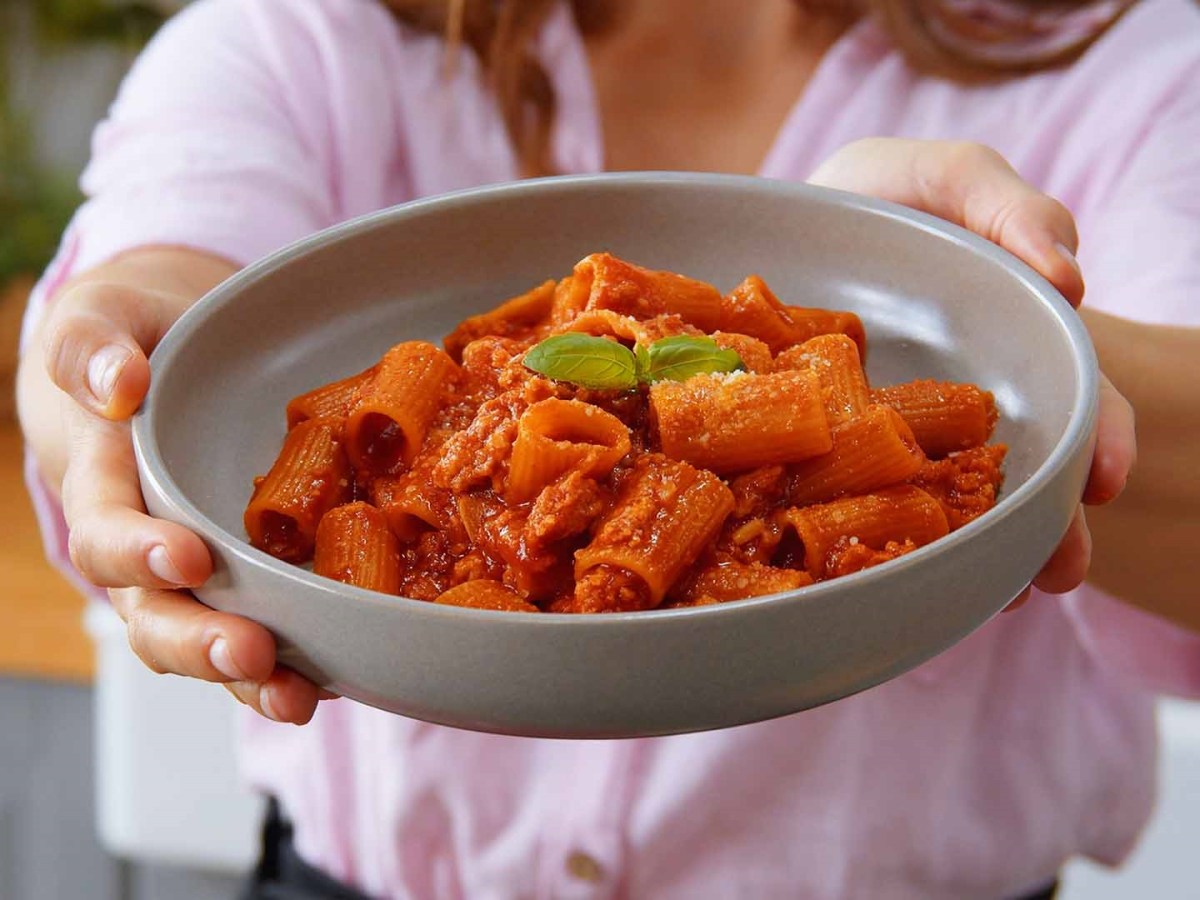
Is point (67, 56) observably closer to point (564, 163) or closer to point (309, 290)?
point (564, 163)

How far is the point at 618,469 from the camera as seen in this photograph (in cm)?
103

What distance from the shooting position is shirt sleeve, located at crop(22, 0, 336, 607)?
1518mm

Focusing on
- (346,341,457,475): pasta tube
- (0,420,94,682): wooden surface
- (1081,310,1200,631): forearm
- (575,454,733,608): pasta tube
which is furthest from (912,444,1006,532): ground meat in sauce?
(0,420,94,682): wooden surface

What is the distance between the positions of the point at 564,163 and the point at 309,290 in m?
0.66

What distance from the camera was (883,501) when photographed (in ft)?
3.30

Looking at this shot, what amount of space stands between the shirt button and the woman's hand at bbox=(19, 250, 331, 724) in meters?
0.76

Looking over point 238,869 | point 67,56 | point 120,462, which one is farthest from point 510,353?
point 67,56

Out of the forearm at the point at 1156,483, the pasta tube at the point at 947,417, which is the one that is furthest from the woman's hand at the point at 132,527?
the forearm at the point at 1156,483

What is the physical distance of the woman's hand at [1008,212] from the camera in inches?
41.5

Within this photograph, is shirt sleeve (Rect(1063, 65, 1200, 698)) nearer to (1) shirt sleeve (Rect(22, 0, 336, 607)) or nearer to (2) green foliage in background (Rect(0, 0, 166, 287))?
(1) shirt sleeve (Rect(22, 0, 336, 607))

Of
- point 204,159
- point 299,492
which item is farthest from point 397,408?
point 204,159

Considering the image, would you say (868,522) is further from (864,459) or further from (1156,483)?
(1156,483)

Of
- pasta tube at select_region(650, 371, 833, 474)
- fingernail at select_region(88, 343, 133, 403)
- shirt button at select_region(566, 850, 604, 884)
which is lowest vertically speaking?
shirt button at select_region(566, 850, 604, 884)

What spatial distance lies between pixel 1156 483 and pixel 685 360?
0.59 meters
